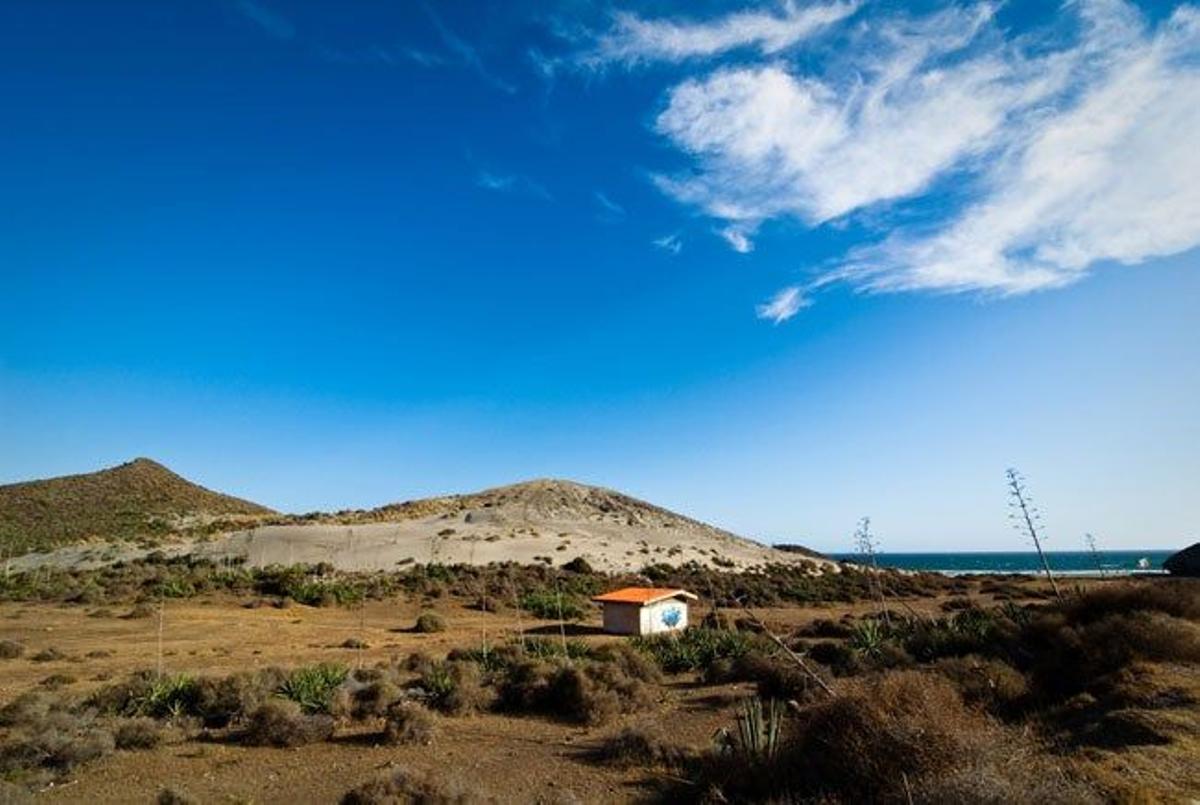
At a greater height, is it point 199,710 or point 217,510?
point 217,510

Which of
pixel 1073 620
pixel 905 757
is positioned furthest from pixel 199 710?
pixel 1073 620

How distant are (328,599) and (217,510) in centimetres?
4702

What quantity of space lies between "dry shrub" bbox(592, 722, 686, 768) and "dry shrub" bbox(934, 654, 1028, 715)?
508 cm

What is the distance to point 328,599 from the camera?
37375 mm

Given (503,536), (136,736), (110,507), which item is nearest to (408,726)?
(136,736)

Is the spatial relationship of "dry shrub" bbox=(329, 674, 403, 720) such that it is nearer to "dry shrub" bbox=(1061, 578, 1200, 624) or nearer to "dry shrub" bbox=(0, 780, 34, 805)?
"dry shrub" bbox=(0, 780, 34, 805)

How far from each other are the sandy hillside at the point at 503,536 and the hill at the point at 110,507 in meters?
12.7

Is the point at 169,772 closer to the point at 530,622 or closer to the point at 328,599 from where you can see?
the point at 530,622

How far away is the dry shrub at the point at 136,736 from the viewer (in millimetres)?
12445

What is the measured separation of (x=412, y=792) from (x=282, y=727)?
526 centimetres

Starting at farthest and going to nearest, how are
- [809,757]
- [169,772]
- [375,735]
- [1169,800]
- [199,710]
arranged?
[199,710], [375,735], [169,772], [809,757], [1169,800]

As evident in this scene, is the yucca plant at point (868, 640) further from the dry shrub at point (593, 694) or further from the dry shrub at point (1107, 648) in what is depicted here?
Result: the dry shrub at point (593, 694)

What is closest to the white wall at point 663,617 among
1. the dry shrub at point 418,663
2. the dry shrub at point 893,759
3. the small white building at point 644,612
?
the small white building at point 644,612

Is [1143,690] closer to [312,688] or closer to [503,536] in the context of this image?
[312,688]
